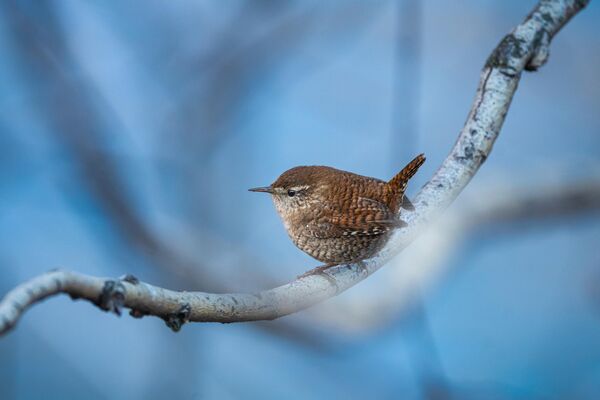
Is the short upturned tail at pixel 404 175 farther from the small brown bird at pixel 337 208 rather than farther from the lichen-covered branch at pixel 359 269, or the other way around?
the lichen-covered branch at pixel 359 269

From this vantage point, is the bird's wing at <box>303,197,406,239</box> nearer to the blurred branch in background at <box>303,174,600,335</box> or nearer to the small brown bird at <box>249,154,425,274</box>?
the small brown bird at <box>249,154,425,274</box>

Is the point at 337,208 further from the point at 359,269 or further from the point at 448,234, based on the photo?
the point at 448,234

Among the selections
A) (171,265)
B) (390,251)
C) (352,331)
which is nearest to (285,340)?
(352,331)

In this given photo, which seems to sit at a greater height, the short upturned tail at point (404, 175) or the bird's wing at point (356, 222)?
the short upturned tail at point (404, 175)

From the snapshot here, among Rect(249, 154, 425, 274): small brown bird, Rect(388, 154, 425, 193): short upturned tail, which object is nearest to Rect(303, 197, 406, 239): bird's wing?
Rect(249, 154, 425, 274): small brown bird

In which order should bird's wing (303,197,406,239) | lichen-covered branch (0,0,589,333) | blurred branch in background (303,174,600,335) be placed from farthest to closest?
1. blurred branch in background (303,174,600,335)
2. bird's wing (303,197,406,239)
3. lichen-covered branch (0,0,589,333)

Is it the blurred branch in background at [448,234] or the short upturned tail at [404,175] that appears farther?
the blurred branch in background at [448,234]

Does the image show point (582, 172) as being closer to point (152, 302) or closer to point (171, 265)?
point (171, 265)

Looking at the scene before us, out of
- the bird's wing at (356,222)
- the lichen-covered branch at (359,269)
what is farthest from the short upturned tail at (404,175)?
the lichen-covered branch at (359,269)
